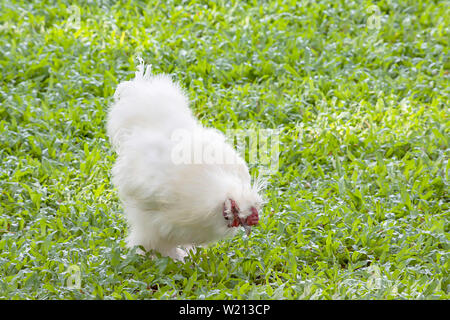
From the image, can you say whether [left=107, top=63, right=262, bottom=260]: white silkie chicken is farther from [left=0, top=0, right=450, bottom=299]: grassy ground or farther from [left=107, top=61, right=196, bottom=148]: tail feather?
[left=0, top=0, right=450, bottom=299]: grassy ground

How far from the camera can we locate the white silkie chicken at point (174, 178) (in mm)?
4723

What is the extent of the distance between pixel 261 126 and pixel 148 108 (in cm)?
205

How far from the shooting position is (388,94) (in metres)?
7.53

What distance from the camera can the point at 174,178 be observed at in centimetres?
A: 478

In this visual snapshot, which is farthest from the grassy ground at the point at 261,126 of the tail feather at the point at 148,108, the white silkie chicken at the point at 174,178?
the tail feather at the point at 148,108

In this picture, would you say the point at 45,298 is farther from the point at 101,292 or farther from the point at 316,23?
the point at 316,23

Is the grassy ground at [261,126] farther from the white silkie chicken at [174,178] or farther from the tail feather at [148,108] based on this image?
the tail feather at [148,108]

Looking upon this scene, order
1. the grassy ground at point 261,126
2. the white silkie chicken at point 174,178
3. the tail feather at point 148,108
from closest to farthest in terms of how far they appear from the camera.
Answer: the white silkie chicken at point 174,178 < the grassy ground at point 261,126 < the tail feather at point 148,108

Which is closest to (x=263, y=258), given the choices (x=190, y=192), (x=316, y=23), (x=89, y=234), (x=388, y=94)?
(x=190, y=192)

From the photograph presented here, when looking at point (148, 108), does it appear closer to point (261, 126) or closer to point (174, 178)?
point (174, 178)

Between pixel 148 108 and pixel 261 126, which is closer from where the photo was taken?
pixel 148 108

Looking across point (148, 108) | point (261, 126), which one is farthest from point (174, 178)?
point (261, 126)

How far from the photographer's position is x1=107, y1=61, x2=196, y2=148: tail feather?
17.1 ft

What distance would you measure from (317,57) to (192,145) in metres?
3.69
